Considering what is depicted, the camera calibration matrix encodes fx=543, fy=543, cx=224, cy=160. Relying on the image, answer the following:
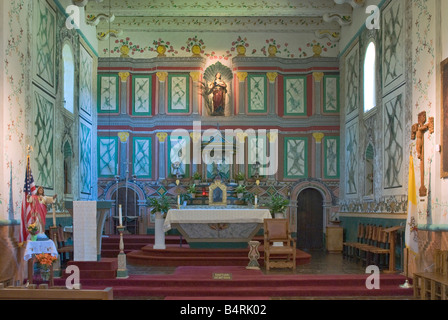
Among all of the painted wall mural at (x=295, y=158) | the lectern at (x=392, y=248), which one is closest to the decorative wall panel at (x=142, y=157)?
the painted wall mural at (x=295, y=158)

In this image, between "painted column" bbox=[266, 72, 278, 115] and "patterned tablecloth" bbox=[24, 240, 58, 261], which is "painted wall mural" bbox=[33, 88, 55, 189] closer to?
"patterned tablecloth" bbox=[24, 240, 58, 261]

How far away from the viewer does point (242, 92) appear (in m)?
17.8

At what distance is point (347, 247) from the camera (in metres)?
Answer: 14.5

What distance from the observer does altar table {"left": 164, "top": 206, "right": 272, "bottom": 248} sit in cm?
1275

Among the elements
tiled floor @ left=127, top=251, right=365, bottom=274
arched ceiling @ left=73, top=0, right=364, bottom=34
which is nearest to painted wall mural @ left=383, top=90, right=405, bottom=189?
tiled floor @ left=127, top=251, right=365, bottom=274

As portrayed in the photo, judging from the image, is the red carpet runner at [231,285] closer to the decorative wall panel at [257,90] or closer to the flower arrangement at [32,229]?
the flower arrangement at [32,229]

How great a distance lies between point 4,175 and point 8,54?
2.20 meters

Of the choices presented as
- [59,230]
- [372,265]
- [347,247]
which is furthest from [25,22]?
[347,247]

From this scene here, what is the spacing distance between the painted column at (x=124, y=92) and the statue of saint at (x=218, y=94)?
276 cm

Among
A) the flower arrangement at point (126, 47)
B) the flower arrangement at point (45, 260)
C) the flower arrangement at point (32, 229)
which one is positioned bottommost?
the flower arrangement at point (45, 260)

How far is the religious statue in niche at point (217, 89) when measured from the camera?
57.3 ft

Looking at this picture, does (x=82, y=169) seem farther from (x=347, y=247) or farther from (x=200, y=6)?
(x=347, y=247)

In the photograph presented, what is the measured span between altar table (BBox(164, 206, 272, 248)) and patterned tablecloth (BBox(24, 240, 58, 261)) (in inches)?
157

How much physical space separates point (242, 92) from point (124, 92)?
3.86m
